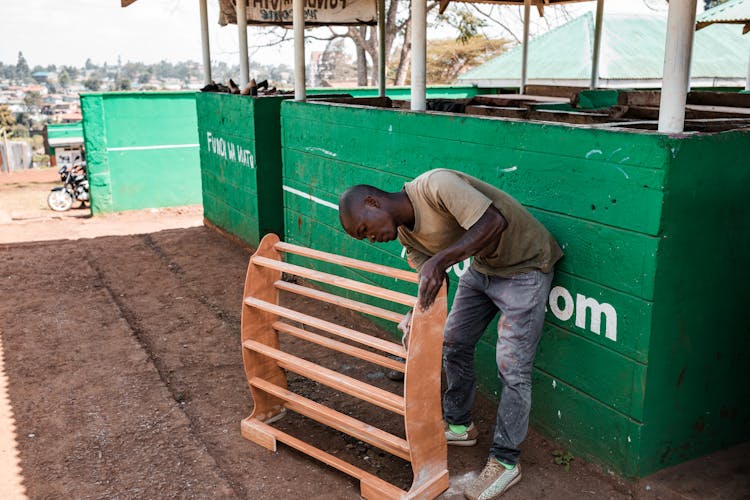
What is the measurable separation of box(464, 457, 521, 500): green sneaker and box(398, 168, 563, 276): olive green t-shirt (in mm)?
967

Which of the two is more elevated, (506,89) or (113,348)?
(506,89)

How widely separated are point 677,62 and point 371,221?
150cm

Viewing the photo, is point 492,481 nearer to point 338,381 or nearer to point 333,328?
point 338,381

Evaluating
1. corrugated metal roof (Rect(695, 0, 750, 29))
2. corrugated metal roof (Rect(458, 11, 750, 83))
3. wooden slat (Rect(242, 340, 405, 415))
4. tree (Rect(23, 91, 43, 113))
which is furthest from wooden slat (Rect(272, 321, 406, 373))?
tree (Rect(23, 91, 43, 113))

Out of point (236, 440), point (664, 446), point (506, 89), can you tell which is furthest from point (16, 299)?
point (506, 89)

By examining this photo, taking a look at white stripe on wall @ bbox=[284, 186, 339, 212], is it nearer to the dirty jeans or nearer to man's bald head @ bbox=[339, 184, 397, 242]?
the dirty jeans

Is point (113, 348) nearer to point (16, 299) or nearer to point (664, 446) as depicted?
point (16, 299)

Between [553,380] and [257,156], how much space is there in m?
4.81

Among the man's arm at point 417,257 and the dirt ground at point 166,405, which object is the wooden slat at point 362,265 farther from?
the dirt ground at point 166,405

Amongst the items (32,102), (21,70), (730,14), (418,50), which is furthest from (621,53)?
(21,70)

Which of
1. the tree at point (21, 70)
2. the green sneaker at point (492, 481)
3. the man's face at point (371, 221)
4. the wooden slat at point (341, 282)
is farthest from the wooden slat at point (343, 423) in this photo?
the tree at point (21, 70)

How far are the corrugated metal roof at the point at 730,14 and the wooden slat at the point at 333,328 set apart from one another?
7.52 metres

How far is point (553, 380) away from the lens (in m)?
3.65

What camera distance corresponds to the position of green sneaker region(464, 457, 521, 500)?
3.32 metres
